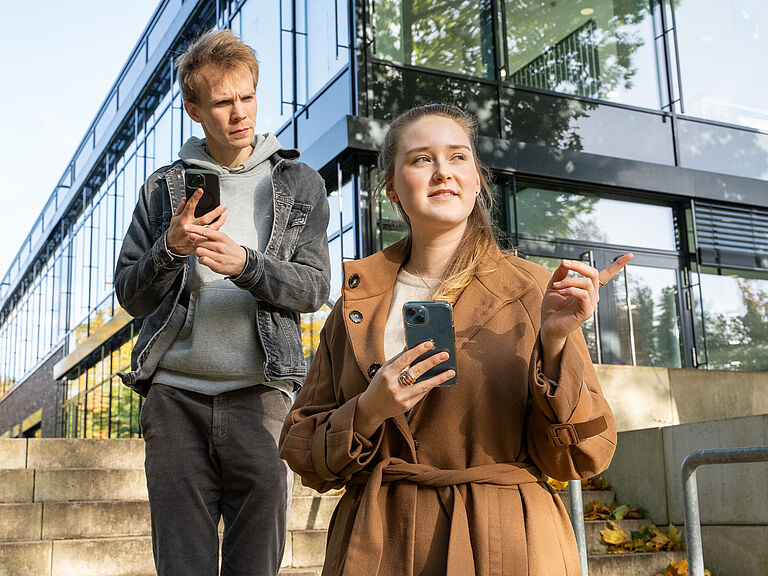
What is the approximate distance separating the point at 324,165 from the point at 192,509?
8.30 m

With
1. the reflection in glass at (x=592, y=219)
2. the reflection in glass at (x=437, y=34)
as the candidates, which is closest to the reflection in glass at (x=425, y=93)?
the reflection in glass at (x=437, y=34)

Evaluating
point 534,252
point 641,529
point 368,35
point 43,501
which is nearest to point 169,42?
point 368,35

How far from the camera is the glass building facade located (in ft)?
34.9

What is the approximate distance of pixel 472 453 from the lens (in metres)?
1.85

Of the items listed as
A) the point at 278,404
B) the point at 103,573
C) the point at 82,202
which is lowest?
the point at 103,573

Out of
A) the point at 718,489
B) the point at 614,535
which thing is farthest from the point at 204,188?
the point at 614,535

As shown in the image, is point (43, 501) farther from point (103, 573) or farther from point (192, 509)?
point (192, 509)

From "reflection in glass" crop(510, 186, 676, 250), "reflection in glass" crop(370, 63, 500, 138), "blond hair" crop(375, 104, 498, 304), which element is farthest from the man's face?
"reflection in glass" crop(510, 186, 676, 250)

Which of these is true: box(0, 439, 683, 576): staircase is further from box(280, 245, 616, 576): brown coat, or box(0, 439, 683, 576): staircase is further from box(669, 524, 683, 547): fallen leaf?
box(280, 245, 616, 576): brown coat

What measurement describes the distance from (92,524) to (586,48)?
32.0 ft

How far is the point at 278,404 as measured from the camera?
8.74 ft

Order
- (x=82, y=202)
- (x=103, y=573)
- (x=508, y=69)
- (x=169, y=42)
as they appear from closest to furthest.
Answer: (x=103, y=573), (x=508, y=69), (x=169, y=42), (x=82, y=202)

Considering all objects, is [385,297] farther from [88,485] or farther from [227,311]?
[88,485]

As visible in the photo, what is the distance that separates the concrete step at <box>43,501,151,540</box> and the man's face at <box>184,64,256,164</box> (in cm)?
349
